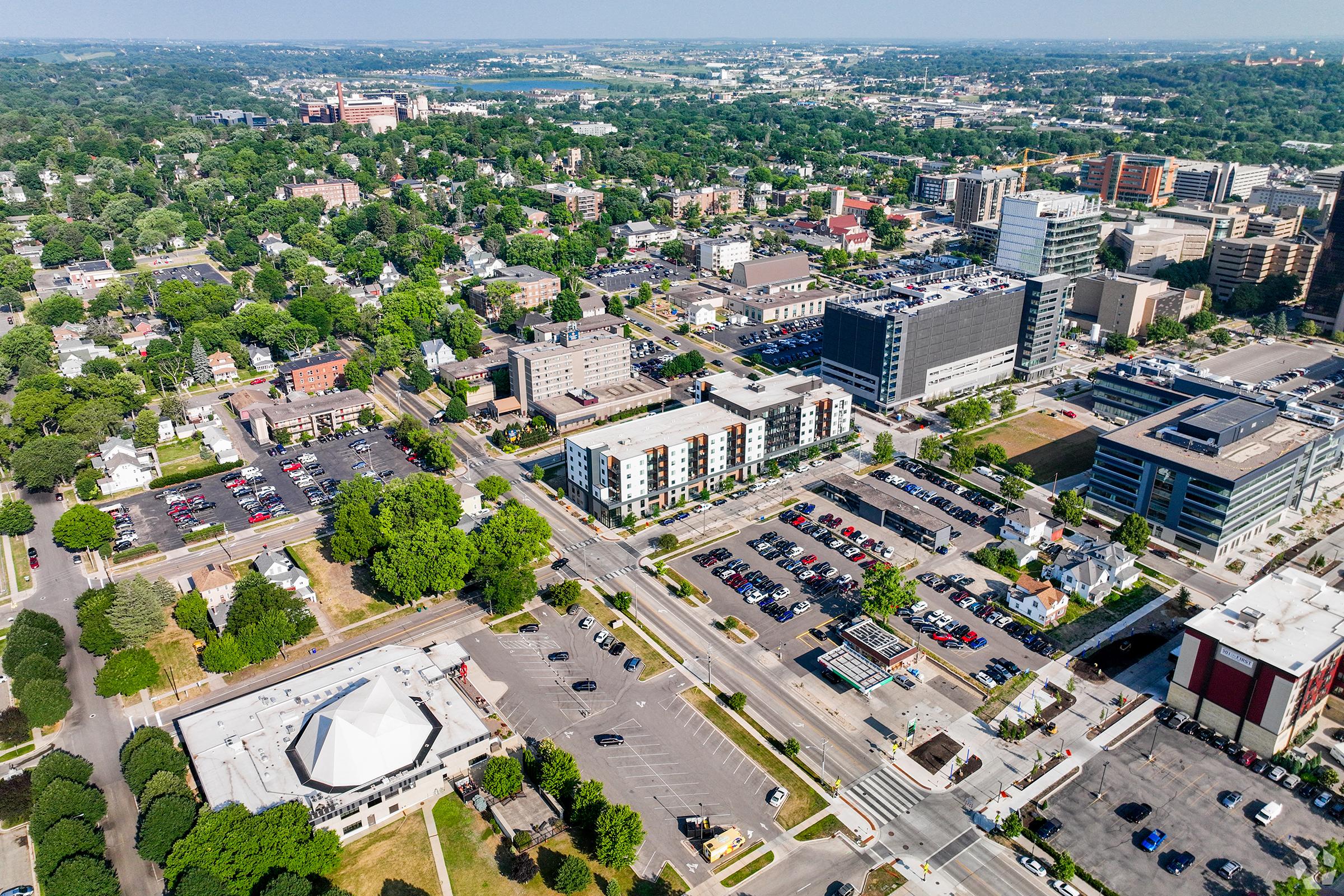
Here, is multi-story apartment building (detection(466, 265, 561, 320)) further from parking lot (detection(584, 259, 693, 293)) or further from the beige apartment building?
the beige apartment building

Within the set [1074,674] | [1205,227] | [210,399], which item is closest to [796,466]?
[1074,674]

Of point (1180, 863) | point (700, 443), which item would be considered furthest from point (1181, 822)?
point (700, 443)

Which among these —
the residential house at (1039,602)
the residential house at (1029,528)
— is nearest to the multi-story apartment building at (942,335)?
the residential house at (1029,528)

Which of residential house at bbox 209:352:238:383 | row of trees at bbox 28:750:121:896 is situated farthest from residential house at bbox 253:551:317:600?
residential house at bbox 209:352:238:383

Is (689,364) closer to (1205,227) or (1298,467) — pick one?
(1298,467)

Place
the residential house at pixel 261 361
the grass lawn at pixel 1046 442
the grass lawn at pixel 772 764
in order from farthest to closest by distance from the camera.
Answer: the residential house at pixel 261 361 → the grass lawn at pixel 1046 442 → the grass lawn at pixel 772 764

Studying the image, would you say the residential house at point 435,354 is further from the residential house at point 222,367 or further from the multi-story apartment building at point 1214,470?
the multi-story apartment building at point 1214,470

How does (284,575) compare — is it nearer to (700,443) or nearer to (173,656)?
(173,656)
